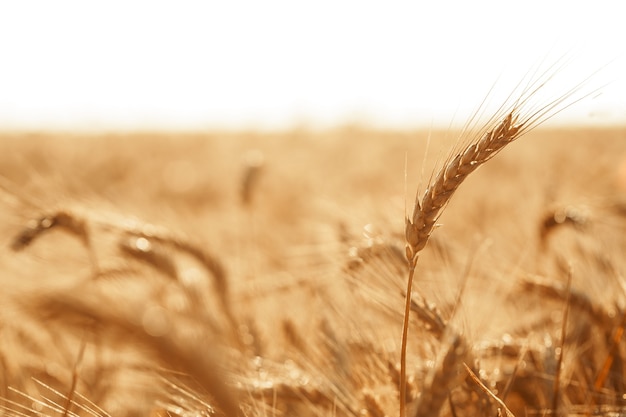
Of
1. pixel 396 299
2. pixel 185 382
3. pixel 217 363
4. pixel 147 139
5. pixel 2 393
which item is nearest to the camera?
pixel 217 363

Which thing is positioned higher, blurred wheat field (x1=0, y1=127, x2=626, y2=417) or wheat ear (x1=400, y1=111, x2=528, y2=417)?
wheat ear (x1=400, y1=111, x2=528, y2=417)

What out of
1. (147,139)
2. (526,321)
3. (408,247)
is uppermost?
(408,247)

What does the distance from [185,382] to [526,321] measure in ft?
3.33

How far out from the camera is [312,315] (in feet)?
6.16

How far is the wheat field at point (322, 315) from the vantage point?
77cm

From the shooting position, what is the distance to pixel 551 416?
106cm

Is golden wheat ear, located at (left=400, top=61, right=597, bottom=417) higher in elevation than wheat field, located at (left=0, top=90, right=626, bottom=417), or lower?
higher

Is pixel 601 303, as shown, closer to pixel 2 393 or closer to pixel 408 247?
pixel 408 247

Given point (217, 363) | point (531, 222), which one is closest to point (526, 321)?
point (531, 222)

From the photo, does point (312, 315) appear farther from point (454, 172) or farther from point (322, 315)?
point (454, 172)

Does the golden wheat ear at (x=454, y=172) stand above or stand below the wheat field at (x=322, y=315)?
above

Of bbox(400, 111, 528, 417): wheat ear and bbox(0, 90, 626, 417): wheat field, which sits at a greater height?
bbox(400, 111, 528, 417): wheat ear

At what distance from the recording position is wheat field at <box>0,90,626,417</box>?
0.77 meters

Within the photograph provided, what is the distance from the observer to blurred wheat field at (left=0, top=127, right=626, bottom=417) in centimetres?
83
